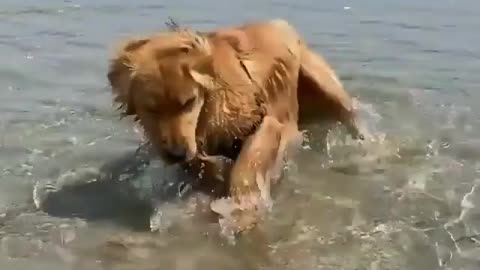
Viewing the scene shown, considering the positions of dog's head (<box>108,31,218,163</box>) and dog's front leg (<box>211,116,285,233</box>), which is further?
dog's front leg (<box>211,116,285,233</box>)

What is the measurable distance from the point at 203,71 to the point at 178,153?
0.70 m

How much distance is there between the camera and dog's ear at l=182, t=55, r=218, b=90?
5711 millimetres

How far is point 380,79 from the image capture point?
30.1 ft

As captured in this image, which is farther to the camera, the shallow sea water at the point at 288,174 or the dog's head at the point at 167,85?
the dog's head at the point at 167,85

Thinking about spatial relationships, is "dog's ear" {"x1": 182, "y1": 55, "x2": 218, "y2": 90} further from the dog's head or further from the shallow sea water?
the shallow sea water

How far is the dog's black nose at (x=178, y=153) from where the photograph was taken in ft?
18.0

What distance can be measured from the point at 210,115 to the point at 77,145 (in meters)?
1.53

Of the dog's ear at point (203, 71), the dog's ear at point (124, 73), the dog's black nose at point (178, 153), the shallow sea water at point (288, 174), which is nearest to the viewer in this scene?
the shallow sea water at point (288, 174)

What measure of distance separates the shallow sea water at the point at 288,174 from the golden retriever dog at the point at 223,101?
262 mm

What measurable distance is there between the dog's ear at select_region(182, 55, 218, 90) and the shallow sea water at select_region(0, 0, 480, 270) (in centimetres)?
84

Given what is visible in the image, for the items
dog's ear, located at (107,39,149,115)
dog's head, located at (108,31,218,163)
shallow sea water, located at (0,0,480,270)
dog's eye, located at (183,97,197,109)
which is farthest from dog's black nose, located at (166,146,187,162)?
dog's ear, located at (107,39,149,115)

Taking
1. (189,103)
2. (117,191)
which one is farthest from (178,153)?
(117,191)

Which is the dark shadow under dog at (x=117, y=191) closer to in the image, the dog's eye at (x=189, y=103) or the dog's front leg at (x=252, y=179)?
the dog's front leg at (x=252, y=179)

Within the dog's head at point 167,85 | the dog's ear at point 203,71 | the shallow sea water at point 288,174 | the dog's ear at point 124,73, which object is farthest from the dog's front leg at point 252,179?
the dog's ear at point 124,73
